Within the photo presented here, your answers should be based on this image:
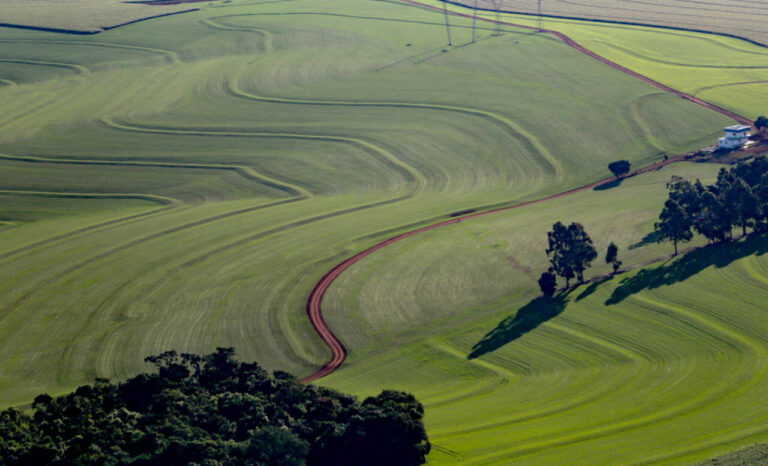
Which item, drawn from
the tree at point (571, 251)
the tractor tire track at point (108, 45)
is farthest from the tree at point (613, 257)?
the tractor tire track at point (108, 45)

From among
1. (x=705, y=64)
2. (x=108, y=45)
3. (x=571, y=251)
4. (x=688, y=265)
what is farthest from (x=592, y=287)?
(x=108, y=45)

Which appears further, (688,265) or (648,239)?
(648,239)

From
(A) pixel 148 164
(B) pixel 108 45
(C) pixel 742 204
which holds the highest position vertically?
(B) pixel 108 45

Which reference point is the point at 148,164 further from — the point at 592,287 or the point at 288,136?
the point at 592,287

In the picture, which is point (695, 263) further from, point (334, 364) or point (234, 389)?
point (234, 389)

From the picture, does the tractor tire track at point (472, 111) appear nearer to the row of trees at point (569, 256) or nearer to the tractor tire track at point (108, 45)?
the tractor tire track at point (108, 45)

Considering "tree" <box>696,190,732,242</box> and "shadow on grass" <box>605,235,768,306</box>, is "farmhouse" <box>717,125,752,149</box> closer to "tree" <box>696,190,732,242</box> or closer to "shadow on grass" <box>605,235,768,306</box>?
"shadow on grass" <box>605,235,768,306</box>
